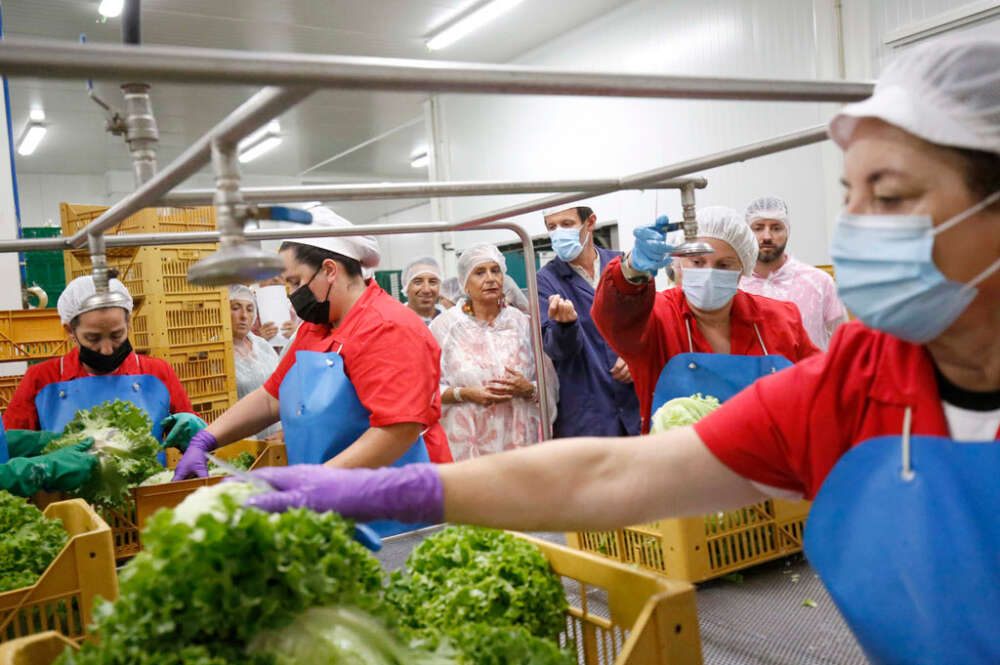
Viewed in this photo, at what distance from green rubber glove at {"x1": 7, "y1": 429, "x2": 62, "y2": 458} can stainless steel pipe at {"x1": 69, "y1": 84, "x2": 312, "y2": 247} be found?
190 cm

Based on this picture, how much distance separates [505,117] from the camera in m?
10.5

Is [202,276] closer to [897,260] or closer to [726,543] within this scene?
[897,260]

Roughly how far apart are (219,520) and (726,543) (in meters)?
1.73

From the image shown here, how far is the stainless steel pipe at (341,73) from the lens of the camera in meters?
0.88

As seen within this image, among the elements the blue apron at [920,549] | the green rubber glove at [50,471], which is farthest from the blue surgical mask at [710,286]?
the green rubber glove at [50,471]

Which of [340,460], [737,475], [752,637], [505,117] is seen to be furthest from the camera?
[505,117]

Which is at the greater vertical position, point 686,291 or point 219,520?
point 686,291

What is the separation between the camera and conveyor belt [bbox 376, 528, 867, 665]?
1830 millimetres

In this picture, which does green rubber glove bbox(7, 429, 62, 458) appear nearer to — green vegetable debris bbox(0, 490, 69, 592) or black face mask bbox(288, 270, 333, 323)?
green vegetable debris bbox(0, 490, 69, 592)

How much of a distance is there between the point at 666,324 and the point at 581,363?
4.26 ft

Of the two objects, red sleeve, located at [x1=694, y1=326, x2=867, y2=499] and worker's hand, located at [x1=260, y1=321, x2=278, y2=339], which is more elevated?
worker's hand, located at [x1=260, y1=321, x2=278, y2=339]

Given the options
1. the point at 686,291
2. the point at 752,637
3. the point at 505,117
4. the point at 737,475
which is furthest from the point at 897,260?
the point at 505,117

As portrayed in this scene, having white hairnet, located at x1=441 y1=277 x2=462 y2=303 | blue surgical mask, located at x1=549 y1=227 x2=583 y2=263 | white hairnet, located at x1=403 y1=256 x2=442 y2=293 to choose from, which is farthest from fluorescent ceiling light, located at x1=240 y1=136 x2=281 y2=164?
blue surgical mask, located at x1=549 y1=227 x2=583 y2=263

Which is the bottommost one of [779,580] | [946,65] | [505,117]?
[779,580]
